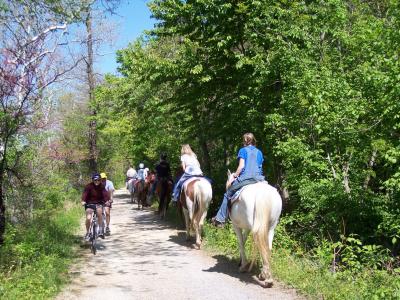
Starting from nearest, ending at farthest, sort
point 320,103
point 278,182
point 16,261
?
point 16,261 → point 320,103 → point 278,182

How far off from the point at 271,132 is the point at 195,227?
389 cm

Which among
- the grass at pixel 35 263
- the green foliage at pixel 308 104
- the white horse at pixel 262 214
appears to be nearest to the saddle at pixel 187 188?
the green foliage at pixel 308 104

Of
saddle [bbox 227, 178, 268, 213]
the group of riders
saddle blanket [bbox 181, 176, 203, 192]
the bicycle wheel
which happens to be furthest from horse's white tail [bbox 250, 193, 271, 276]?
the bicycle wheel

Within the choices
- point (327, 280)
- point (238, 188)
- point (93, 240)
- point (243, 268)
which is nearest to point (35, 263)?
point (93, 240)

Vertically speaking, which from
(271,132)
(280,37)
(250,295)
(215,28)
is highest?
(215,28)

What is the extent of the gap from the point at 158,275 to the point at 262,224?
2.45m

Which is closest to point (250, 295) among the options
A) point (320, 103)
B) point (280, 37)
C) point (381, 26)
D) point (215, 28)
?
point (320, 103)

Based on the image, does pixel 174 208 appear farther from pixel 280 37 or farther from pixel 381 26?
pixel 381 26

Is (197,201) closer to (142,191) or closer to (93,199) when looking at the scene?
(93,199)

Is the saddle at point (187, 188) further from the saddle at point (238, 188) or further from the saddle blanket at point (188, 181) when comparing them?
the saddle at point (238, 188)

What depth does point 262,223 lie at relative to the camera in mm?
6879

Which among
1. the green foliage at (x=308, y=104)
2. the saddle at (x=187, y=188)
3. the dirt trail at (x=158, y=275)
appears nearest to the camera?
the dirt trail at (x=158, y=275)

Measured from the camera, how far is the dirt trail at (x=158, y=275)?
6.82 m

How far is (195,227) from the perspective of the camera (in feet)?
35.0
